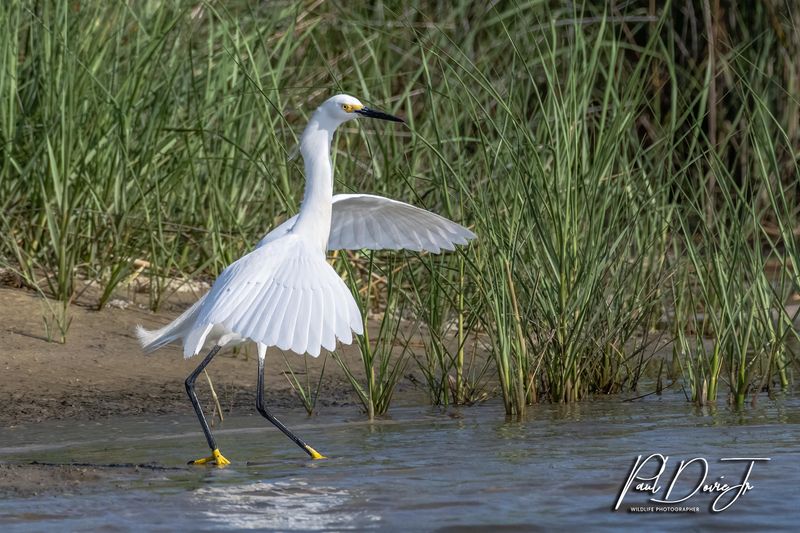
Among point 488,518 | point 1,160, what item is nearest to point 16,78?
point 1,160

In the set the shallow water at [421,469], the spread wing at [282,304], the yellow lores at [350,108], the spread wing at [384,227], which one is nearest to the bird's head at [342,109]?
the yellow lores at [350,108]

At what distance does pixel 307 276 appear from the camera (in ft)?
13.6

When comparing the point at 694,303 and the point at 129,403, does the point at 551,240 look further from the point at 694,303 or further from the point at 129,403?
the point at 129,403

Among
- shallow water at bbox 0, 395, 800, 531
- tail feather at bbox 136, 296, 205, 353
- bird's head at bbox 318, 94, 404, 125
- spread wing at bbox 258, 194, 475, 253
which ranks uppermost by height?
bird's head at bbox 318, 94, 404, 125

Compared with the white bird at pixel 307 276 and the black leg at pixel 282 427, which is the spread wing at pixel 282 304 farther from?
the black leg at pixel 282 427

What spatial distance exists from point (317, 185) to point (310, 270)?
61cm

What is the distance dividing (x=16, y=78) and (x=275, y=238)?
226cm

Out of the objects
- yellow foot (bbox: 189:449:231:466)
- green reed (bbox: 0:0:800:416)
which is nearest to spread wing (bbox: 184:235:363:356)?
yellow foot (bbox: 189:449:231:466)

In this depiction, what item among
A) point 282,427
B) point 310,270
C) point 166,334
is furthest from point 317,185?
point 282,427

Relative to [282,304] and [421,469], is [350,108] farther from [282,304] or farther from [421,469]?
[421,469]

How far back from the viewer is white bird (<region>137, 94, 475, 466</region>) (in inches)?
154

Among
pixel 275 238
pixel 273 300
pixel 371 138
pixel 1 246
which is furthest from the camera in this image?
pixel 371 138

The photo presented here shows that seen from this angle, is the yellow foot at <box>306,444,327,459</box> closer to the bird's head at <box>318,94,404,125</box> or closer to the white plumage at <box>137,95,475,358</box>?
the white plumage at <box>137,95,475,358</box>

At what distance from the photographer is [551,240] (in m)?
4.78
